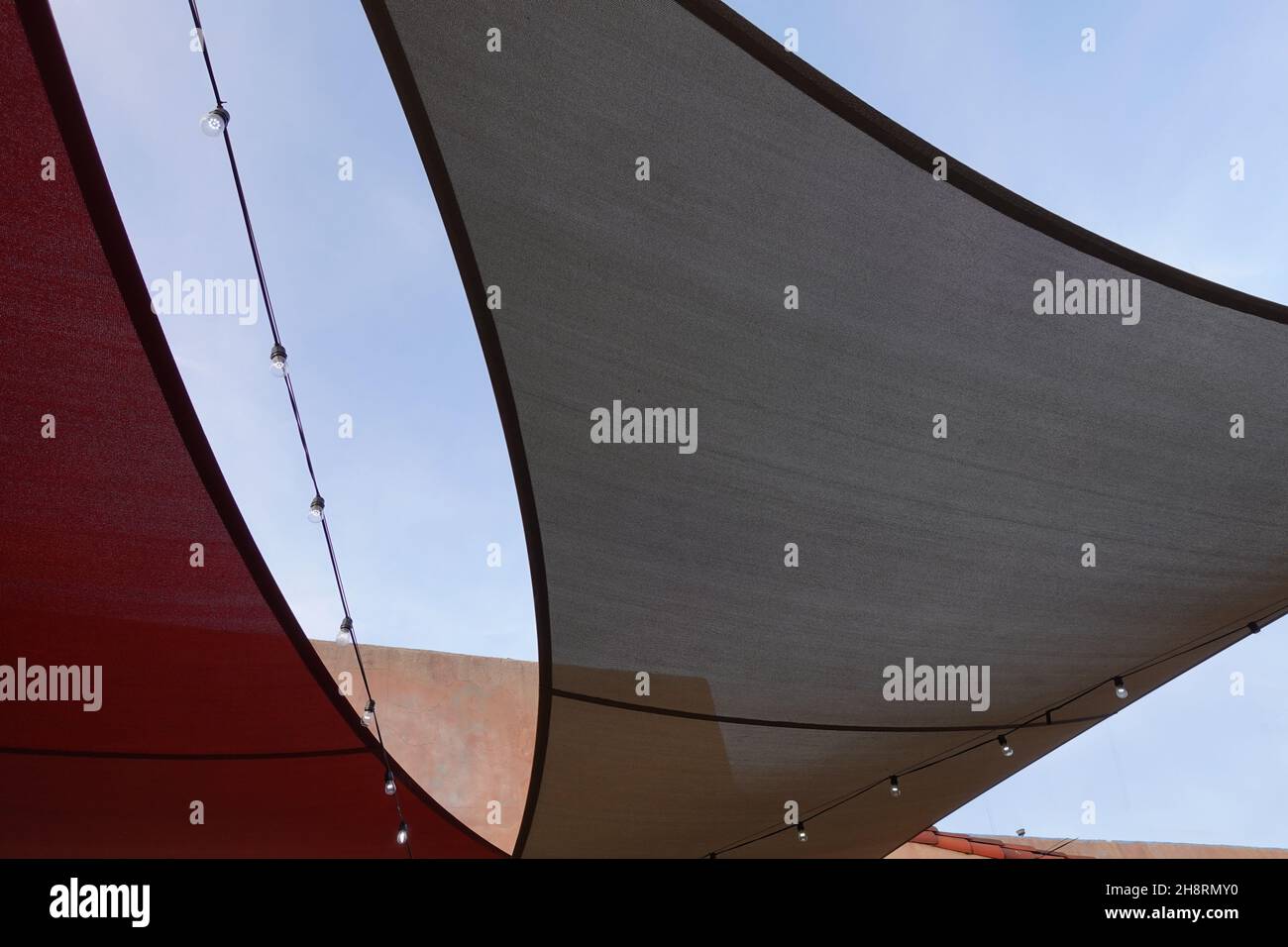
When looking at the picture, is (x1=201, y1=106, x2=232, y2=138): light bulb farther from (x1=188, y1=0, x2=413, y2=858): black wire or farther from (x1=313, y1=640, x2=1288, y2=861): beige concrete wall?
(x1=313, y1=640, x2=1288, y2=861): beige concrete wall

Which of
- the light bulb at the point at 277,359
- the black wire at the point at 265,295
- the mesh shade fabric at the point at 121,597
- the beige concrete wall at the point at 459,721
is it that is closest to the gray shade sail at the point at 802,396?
the black wire at the point at 265,295

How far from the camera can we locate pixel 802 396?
2424 mm

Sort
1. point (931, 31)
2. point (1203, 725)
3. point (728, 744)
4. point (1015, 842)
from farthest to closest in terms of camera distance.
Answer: point (1203, 725) < point (1015, 842) < point (728, 744) < point (931, 31)

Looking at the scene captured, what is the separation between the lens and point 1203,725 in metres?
12.7

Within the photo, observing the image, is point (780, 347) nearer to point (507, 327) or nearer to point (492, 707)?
point (507, 327)

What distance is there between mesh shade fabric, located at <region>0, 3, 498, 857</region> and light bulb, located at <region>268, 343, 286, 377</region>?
0.23 metres

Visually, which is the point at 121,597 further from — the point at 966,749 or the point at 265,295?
the point at 966,749

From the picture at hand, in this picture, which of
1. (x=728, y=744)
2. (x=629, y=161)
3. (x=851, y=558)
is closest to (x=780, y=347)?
(x=629, y=161)

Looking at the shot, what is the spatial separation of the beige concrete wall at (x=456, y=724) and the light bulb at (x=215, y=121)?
5327 millimetres

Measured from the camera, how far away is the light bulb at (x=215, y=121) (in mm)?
2021

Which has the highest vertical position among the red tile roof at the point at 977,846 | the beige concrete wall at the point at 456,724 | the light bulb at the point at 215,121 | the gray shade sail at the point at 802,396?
the light bulb at the point at 215,121

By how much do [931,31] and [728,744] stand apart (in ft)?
8.46

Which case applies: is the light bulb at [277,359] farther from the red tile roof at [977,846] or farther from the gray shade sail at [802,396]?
the red tile roof at [977,846]

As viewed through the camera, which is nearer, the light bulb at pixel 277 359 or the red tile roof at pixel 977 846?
the light bulb at pixel 277 359
